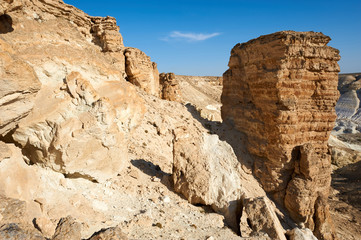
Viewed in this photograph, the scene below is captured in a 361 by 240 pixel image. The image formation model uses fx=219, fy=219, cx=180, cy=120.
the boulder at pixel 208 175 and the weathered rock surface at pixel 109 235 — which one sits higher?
the weathered rock surface at pixel 109 235

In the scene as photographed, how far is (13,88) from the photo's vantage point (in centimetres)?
492

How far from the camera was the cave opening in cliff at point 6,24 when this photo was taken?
6055 millimetres

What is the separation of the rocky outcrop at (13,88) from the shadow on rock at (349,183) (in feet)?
85.7

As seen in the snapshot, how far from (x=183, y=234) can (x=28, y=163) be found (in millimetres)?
5495

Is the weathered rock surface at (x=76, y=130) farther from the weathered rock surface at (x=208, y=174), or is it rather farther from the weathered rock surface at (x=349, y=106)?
the weathered rock surface at (x=349, y=106)

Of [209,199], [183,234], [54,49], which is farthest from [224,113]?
[54,49]

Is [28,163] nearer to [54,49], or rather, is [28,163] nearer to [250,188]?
[54,49]

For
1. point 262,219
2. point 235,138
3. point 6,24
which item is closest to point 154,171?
point 262,219

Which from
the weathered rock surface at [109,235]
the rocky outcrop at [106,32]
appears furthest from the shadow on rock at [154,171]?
the rocky outcrop at [106,32]

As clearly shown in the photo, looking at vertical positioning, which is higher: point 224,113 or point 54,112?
point 54,112

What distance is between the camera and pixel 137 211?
8008 millimetres

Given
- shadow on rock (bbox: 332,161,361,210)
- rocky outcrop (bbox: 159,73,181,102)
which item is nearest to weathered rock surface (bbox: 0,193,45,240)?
shadow on rock (bbox: 332,161,361,210)

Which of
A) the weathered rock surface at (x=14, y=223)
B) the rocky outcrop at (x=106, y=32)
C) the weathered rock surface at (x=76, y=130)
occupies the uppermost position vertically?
the rocky outcrop at (x=106, y=32)

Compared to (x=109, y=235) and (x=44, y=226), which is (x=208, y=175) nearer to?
(x=109, y=235)
